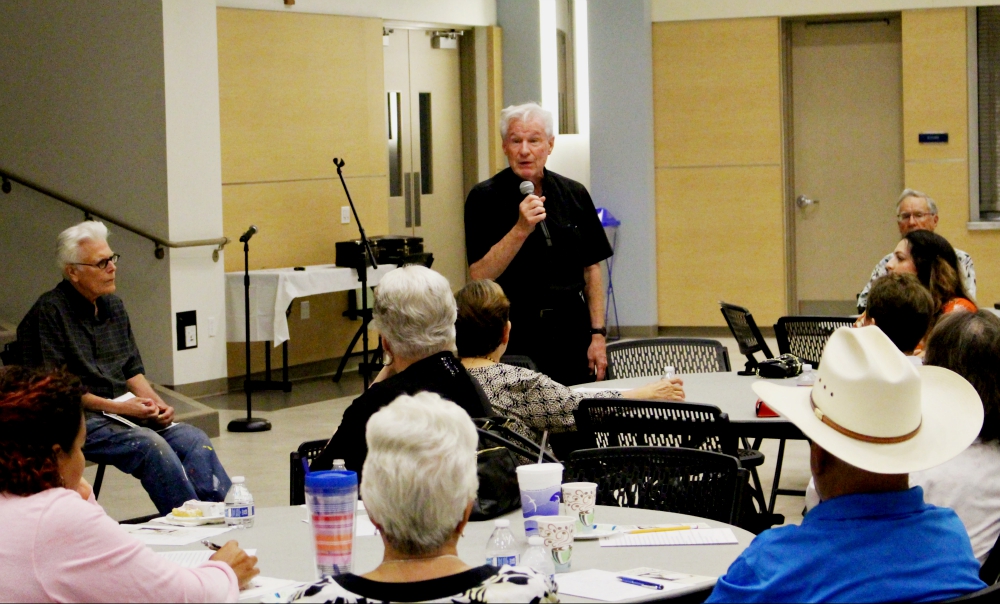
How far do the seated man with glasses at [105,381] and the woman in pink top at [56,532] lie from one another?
271 centimetres

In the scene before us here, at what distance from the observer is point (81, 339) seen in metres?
5.16

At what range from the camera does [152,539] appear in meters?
2.96

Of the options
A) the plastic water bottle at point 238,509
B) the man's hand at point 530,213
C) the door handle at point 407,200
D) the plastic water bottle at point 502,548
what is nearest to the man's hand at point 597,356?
the man's hand at point 530,213

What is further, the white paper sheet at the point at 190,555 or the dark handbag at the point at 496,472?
the dark handbag at the point at 496,472

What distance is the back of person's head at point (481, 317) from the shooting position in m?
3.75

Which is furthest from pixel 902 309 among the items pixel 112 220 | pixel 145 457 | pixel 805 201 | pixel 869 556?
pixel 805 201

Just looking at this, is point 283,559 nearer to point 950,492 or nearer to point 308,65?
point 950,492

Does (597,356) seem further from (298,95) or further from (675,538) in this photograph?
(298,95)

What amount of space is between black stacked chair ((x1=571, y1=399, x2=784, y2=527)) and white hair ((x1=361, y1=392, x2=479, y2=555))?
1715 millimetres

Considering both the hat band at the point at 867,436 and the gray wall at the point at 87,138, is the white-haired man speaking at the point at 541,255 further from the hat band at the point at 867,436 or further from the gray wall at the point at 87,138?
the gray wall at the point at 87,138

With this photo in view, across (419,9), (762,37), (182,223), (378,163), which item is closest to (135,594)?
(182,223)

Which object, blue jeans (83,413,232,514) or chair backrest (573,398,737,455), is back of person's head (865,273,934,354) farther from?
blue jeans (83,413,232,514)

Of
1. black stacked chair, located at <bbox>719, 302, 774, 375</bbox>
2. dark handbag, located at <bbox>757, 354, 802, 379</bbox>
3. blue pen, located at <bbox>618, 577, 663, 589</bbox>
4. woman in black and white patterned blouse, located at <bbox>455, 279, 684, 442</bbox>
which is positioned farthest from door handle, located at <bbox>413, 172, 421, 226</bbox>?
blue pen, located at <bbox>618, 577, 663, 589</bbox>

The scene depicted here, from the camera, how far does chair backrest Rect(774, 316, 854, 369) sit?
5699 millimetres
